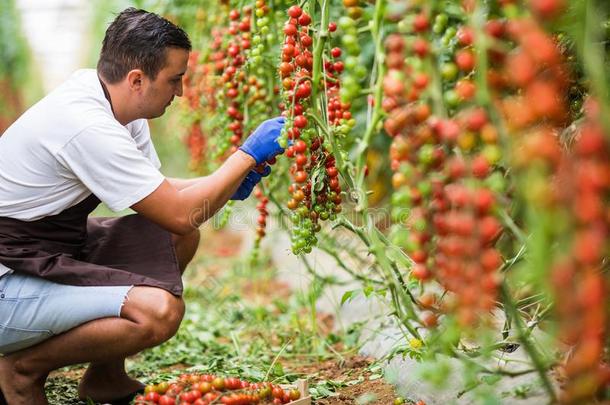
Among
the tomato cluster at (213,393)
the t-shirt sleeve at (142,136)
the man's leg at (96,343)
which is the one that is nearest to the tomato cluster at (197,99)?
the t-shirt sleeve at (142,136)

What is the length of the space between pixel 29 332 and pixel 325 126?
37.5 inches

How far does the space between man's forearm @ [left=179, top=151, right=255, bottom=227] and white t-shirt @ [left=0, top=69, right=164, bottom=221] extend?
0.10 meters

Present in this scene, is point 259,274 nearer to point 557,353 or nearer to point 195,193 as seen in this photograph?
point 195,193

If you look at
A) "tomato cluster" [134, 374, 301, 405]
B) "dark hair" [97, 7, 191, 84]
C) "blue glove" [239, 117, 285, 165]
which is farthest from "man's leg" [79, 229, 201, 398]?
"dark hair" [97, 7, 191, 84]

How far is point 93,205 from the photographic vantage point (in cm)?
215

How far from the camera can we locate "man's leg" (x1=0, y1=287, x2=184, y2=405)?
6.23ft

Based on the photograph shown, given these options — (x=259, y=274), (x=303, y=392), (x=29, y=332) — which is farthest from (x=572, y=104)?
(x=259, y=274)

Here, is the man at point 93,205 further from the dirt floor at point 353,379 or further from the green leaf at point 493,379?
the green leaf at point 493,379

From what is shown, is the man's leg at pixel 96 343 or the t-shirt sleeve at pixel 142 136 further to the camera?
the t-shirt sleeve at pixel 142 136

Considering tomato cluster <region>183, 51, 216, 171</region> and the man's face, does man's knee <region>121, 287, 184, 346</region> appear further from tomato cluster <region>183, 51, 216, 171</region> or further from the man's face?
tomato cluster <region>183, 51, 216, 171</region>

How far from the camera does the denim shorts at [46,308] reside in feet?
6.23

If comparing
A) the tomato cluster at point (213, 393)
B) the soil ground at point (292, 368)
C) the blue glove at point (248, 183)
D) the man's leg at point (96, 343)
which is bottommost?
the soil ground at point (292, 368)

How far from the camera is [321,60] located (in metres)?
1.82

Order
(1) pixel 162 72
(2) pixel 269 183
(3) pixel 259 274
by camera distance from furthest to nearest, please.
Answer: (3) pixel 259 274, (2) pixel 269 183, (1) pixel 162 72
